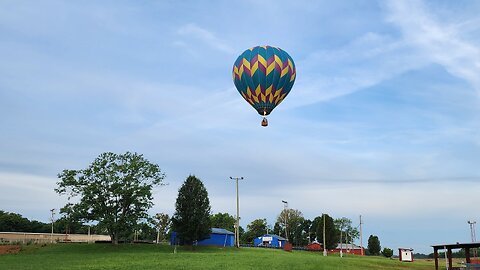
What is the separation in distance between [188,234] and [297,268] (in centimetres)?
3080

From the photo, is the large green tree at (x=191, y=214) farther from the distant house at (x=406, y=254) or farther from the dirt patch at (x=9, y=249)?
the distant house at (x=406, y=254)

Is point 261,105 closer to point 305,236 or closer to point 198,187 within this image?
point 198,187

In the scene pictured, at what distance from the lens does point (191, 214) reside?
65.6 m

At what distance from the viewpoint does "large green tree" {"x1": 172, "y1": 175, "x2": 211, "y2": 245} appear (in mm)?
65125

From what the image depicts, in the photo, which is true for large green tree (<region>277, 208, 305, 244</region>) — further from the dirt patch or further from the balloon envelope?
the balloon envelope

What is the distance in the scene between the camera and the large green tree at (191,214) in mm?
65125

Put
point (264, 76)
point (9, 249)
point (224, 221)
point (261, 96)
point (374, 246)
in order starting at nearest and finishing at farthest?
point (264, 76), point (261, 96), point (9, 249), point (374, 246), point (224, 221)

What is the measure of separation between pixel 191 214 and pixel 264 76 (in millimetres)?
37994

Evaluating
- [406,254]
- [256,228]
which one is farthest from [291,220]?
[406,254]

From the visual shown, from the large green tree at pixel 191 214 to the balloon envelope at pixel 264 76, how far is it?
35.6 metres

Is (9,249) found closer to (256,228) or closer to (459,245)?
(459,245)

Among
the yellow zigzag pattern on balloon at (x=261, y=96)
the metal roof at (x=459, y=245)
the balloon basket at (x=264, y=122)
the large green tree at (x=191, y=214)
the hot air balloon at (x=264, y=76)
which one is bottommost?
the metal roof at (x=459, y=245)

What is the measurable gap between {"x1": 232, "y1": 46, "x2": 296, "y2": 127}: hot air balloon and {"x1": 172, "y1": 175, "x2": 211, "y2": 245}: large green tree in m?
35.6

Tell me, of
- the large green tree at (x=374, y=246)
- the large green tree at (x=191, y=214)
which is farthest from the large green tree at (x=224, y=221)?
the large green tree at (x=191, y=214)
